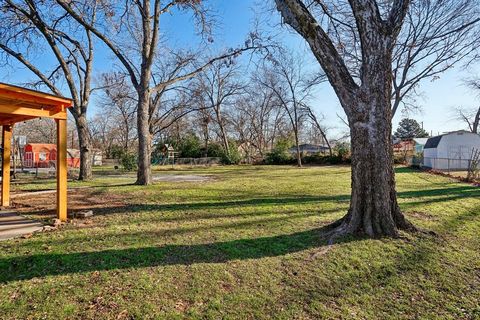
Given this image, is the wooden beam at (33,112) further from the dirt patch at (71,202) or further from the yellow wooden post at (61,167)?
the dirt patch at (71,202)

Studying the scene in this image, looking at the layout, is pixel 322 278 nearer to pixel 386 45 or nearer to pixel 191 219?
pixel 191 219

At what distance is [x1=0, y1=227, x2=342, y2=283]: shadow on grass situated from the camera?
320cm

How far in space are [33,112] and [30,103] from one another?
21cm

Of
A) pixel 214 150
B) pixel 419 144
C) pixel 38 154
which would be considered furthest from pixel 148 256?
pixel 419 144

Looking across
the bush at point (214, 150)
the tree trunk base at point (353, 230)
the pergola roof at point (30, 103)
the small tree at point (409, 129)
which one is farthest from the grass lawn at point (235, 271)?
the small tree at point (409, 129)

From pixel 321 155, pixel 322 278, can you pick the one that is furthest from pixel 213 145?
pixel 322 278

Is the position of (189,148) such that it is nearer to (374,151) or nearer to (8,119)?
(8,119)

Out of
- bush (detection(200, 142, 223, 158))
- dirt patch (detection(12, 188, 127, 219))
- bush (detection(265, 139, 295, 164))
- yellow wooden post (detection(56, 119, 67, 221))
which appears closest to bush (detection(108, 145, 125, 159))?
bush (detection(200, 142, 223, 158))

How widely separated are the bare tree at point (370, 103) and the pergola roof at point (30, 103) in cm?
445

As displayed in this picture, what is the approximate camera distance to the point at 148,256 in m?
3.64

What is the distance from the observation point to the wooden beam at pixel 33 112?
4.54 m

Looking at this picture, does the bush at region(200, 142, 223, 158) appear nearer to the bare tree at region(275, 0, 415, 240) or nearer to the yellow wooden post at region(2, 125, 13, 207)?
the yellow wooden post at region(2, 125, 13, 207)

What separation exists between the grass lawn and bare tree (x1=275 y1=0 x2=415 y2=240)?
0.45 meters

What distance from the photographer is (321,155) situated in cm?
3102
